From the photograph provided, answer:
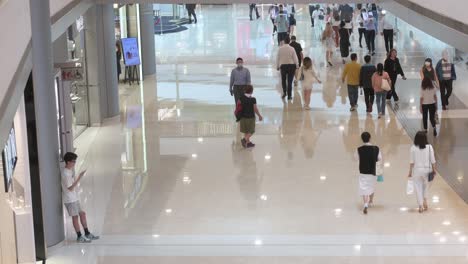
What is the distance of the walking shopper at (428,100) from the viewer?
55.8 feet

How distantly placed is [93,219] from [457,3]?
5.72 metres

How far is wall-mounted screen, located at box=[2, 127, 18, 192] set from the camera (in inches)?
324

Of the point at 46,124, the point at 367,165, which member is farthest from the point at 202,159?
the point at 46,124

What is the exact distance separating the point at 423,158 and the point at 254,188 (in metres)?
2.96

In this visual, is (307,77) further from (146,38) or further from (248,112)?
(146,38)

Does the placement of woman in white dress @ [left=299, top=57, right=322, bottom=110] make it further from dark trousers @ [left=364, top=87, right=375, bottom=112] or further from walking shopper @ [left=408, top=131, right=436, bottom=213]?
walking shopper @ [left=408, top=131, right=436, bottom=213]

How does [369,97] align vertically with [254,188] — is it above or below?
above

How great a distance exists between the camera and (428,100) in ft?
56.7

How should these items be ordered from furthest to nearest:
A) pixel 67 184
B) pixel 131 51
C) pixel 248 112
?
pixel 131 51 → pixel 248 112 → pixel 67 184

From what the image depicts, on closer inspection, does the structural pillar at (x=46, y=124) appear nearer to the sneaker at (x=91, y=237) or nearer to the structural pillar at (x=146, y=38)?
the sneaker at (x=91, y=237)

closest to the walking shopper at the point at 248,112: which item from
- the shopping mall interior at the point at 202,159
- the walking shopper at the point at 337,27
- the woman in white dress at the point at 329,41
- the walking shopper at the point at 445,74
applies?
the shopping mall interior at the point at 202,159

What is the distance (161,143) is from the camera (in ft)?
58.6

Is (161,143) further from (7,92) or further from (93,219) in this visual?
(7,92)

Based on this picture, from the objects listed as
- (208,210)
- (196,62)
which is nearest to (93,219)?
(208,210)
